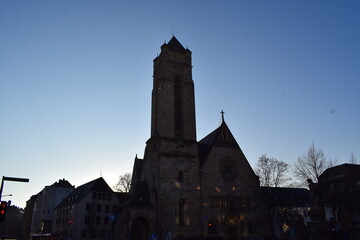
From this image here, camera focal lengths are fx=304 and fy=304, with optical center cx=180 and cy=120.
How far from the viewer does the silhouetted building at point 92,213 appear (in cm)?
5388

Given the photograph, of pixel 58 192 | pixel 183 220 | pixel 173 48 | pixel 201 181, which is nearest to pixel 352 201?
pixel 201 181

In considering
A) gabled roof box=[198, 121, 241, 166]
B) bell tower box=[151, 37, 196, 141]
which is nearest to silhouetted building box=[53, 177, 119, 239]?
gabled roof box=[198, 121, 241, 166]

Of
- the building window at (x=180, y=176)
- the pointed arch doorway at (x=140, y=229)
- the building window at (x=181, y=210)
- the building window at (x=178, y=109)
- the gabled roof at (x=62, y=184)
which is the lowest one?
the pointed arch doorway at (x=140, y=229)

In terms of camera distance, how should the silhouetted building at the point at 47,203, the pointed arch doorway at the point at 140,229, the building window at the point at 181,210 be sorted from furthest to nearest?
1. the silhouetted building at the point at 47,203
2. the building window at the point at 181,210
3. the pointed arch doorway at the point at 140,229

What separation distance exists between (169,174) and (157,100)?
39.8 feet

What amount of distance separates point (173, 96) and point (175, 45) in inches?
376

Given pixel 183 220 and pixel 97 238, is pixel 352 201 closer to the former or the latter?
pixel 183 220

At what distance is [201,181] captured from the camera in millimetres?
39625

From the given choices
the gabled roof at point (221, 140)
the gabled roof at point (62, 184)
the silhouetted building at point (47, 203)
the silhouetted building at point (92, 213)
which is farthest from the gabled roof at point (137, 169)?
the gabled roof at point (62, 184)

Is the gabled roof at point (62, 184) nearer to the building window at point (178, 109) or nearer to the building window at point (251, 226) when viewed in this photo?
the building window at point (178, 109)

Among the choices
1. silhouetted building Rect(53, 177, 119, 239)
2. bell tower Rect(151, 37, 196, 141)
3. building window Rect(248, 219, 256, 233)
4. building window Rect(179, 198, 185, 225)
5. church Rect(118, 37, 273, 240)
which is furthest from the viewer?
silhouetted building Rect(53, 177, 119, 239)

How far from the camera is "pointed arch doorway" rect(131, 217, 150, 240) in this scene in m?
35.2

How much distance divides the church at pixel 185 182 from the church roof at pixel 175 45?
24.0 inches

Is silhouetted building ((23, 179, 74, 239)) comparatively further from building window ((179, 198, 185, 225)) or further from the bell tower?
building window ((179, 198, 185, 225))
